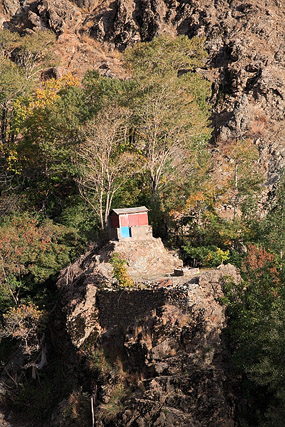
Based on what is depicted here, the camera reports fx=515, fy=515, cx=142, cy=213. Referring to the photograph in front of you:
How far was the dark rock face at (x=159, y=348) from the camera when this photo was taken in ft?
72.1

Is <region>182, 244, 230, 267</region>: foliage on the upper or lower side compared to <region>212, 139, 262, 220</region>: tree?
lower

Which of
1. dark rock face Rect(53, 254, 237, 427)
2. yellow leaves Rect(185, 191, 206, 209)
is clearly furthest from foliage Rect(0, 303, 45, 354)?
yellow leaves Rect(185, 191, 206, 209)

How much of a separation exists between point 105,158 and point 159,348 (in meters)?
14.7

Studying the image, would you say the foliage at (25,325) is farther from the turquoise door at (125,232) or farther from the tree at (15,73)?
the tree at (15,73)

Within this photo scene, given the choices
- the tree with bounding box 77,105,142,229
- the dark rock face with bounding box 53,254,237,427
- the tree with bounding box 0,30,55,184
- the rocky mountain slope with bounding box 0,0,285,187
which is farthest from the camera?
the rocky mountain slope with bounding box 0,0,285,187

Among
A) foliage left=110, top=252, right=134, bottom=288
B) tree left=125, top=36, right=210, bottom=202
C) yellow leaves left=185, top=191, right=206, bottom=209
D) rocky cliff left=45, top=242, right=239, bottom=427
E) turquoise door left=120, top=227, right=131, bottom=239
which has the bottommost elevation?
rocky cliff left=45, top=242, right=239, bottom=427

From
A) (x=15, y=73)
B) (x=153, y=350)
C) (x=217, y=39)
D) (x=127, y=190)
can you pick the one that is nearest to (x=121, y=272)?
(x=153, y=350)

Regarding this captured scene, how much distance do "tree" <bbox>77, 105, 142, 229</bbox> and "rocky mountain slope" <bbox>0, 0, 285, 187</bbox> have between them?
1081cm

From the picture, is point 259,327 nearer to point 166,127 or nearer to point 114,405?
point 114,405

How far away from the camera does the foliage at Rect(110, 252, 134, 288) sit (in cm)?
2617

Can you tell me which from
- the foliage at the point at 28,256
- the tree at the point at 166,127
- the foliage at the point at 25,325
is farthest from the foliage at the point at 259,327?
the foliage at the point at 28,256

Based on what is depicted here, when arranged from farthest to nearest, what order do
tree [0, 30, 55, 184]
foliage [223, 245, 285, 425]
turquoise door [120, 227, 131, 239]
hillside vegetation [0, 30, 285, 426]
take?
1. tree [0, 30, 55, 184]
2. turquoise door [120, 227, 131, 239]
3. hillside vegetation [0, 30, 285, 426]
4. foliage [223, 245, 285, 425]

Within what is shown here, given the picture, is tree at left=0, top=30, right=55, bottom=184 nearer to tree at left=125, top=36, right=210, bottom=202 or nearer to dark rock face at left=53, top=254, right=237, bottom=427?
tree at left=125, top=36, right=210, bottom=202

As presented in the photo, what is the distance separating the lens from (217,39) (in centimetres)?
4969
